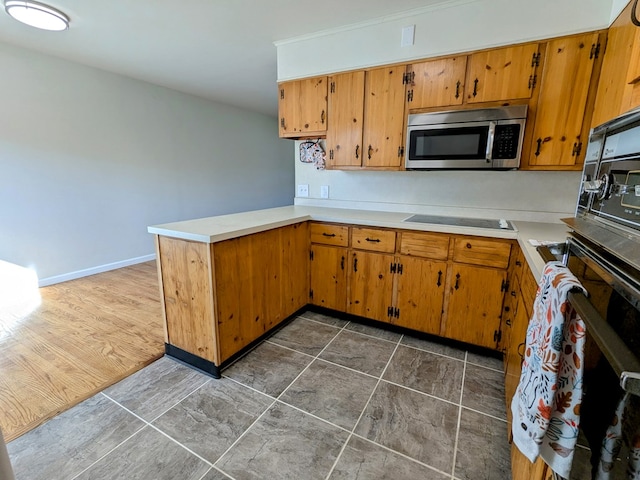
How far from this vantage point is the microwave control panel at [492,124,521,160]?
201 centimetres

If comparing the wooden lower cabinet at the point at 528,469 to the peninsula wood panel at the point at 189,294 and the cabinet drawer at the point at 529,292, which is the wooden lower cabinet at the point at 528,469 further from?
the peninsula wood panel at the point at 189,294

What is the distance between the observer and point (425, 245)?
86.9 inches

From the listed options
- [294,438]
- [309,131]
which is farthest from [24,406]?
[309,131]

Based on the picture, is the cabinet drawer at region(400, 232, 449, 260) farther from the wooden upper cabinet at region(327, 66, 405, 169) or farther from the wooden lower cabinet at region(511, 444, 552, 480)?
the wooden lower cabinet at region(511, 444, 552, 480)

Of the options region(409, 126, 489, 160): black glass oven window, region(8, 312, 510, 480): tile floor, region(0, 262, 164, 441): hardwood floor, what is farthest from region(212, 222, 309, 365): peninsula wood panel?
region(409, 126, 489, 160): black glass oven window

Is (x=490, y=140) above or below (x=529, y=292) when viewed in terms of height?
above

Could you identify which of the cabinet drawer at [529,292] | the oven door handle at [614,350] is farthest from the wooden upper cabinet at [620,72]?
the oven door handle at [614,350]

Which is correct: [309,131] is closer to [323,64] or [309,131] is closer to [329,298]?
[323,64]

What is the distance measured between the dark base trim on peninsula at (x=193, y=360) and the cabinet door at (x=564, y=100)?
261 centimetres

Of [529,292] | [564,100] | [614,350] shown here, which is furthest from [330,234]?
[614,350]

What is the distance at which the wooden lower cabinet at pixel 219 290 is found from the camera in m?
1.84

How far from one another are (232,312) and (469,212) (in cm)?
208

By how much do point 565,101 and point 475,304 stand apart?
1.45 metres

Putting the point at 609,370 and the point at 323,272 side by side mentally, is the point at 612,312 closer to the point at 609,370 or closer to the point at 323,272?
the point at 609,370
